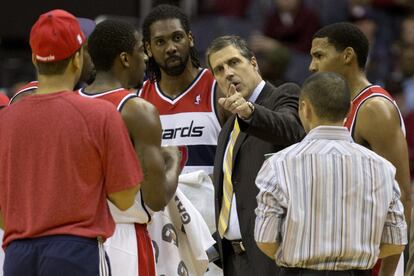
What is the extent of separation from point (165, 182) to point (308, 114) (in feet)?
2.73

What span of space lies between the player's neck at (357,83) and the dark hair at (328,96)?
1.09 m

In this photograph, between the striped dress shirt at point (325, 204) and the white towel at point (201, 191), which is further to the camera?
the white towel at point (201, 191)

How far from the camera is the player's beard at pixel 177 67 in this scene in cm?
725

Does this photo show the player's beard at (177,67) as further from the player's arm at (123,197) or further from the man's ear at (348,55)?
the player's arm at (123,197)

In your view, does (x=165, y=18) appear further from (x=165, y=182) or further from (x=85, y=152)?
(x=85, y=152)

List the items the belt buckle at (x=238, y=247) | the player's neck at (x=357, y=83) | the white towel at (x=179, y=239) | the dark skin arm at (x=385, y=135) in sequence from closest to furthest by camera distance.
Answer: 1. the dark skin arm at (x=385, y=135)
2. the white towel at (x=179, y=239)
3. the player's neck at (x=357, y=83)
4. the belt buckle at (x=238, y=247)

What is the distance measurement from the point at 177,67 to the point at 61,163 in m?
2.52

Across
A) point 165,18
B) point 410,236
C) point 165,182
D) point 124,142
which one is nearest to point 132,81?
point 165,182

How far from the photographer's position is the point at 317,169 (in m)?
5.04

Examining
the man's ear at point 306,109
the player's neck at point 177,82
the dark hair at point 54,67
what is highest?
Result: the dark hair at point 54,67

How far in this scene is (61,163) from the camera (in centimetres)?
484

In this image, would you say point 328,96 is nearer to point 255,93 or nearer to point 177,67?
point 255,93

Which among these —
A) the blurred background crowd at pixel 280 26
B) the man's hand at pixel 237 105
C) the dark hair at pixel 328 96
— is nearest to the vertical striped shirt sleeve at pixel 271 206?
the dark hair at pixel 328 96

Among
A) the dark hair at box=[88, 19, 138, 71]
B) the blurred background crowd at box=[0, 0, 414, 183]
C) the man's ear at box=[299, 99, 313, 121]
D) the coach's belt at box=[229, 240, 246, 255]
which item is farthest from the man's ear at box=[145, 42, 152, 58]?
the blurred background crowd at box=[0, 0, 414, 183]
